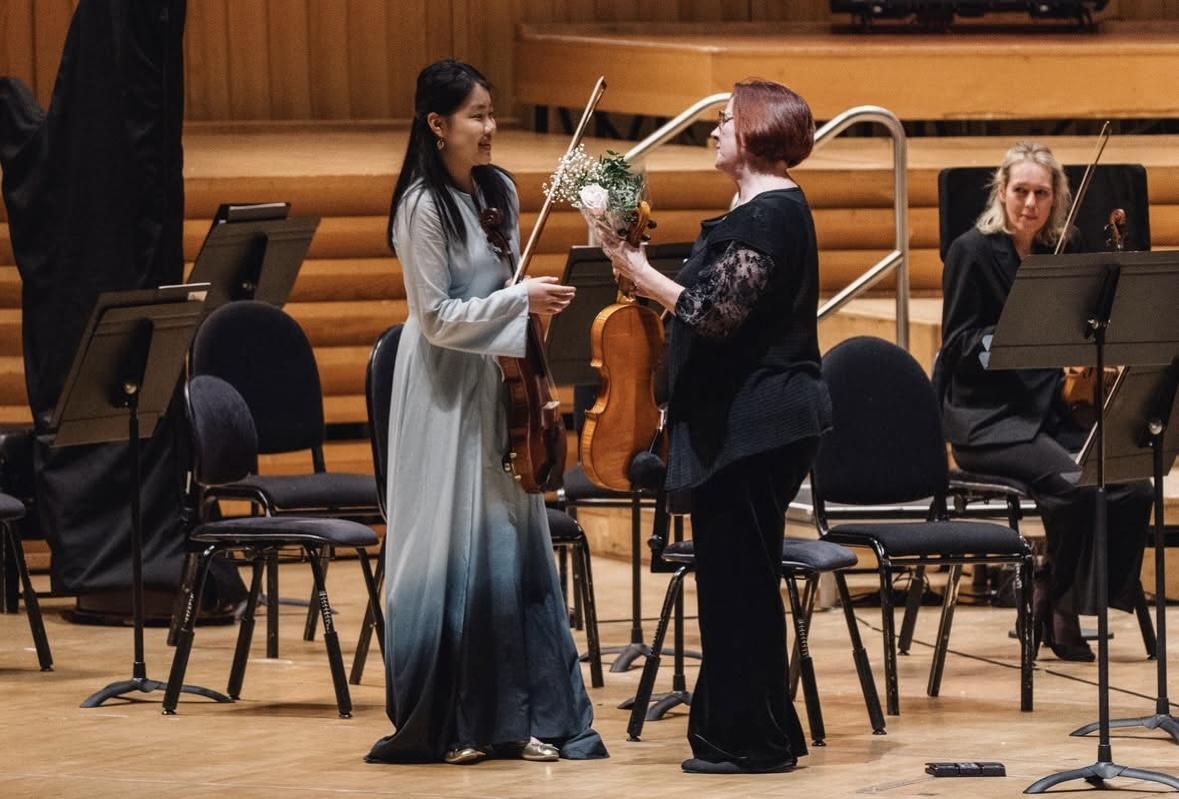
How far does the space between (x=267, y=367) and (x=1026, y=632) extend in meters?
2.32

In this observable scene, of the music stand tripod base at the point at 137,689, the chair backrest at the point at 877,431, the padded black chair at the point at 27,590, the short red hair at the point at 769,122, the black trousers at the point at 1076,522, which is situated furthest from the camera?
the black trousers at the point at 1076,522

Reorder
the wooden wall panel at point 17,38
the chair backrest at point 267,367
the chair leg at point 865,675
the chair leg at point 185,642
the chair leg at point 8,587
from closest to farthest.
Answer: the chair leg at point 865,675
the chair leg at point 185,642
the chair backrest at point 267,367
the chair leg at point 8,587
the wooden wall panel at point 17,38

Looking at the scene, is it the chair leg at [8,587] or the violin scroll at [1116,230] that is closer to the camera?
the violin scroll at [1116,230]

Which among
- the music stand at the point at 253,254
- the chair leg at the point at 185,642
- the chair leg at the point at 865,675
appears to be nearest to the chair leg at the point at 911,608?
the chair leg at the point at 865,675

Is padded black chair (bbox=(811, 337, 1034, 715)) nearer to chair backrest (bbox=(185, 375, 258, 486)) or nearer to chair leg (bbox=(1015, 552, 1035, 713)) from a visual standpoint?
chair leg (bbox=(1015, 552, 1035, 713))

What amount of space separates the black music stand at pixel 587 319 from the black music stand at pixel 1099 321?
4.86 ft

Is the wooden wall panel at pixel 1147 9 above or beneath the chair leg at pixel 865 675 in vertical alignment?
above

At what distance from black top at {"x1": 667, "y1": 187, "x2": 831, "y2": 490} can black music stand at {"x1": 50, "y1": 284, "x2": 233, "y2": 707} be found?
1.46m

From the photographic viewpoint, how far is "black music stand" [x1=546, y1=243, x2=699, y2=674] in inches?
237

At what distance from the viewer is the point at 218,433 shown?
582 centimetres

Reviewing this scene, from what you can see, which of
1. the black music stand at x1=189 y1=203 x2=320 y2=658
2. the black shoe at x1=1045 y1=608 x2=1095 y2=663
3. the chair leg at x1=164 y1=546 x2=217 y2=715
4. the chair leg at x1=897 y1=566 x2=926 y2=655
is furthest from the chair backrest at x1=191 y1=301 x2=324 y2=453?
the black shoe at x1=1045 y1=608 x2=1095 y2=663

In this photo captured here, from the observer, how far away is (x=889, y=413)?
595 cm

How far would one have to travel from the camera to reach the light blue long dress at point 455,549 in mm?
4844

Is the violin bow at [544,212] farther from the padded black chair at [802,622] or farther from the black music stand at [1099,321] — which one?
the black music stand at [1099,321]
